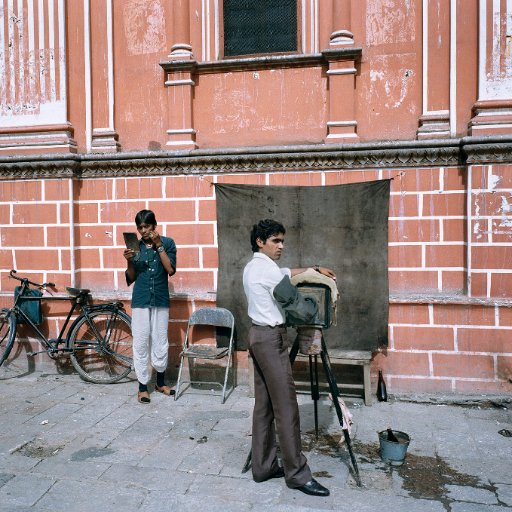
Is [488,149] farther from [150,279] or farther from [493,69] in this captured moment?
[150,279]

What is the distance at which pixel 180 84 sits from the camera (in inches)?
277

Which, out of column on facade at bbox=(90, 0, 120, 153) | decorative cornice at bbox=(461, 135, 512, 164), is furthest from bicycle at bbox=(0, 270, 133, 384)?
decorative cornice at bbox=(461, 135, 512, 164)

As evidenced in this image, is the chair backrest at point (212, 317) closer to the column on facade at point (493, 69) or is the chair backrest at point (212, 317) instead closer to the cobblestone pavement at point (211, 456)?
the cobblestone pavement at point (211, 456)

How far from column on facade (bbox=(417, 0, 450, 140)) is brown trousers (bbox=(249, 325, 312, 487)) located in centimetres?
361

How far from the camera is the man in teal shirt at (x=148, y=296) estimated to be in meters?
6.14

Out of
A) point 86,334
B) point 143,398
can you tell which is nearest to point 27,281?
point 86,334

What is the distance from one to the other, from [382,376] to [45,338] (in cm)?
430

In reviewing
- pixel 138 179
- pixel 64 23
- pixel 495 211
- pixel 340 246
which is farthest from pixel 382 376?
pixel 64 23

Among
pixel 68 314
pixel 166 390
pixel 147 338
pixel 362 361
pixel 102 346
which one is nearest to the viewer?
pixel 362 361

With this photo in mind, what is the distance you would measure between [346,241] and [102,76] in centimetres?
395

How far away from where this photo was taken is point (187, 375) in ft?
22.9

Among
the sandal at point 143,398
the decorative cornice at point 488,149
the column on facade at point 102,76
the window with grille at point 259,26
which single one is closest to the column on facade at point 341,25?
the window with grille at point 259,26

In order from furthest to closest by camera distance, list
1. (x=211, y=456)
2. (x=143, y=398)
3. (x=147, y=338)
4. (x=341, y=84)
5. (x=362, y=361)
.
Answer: (x=341, y=84)
(x=147, y=338)
(x=143, y=398)
(x=362, y=361)
(x=211, y=456)

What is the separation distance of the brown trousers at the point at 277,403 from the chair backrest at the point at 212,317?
2480 millimetres
